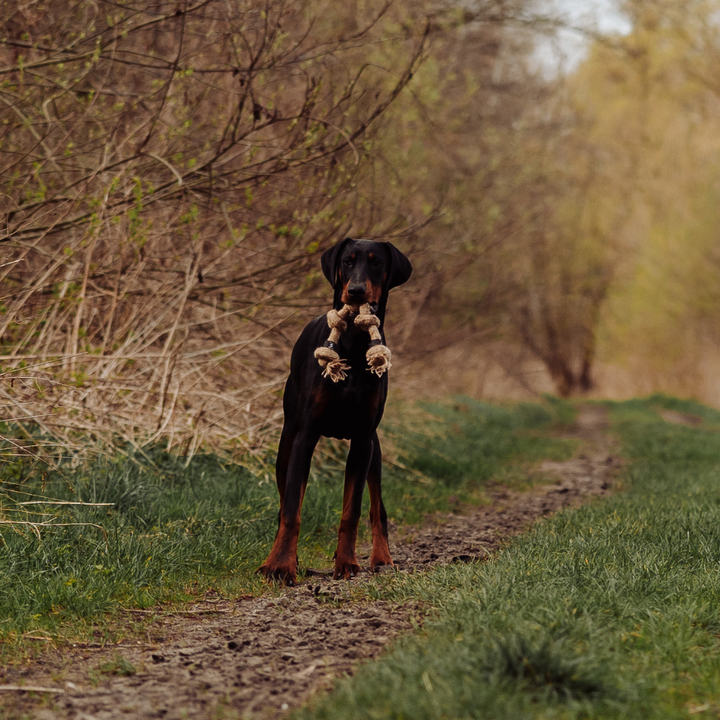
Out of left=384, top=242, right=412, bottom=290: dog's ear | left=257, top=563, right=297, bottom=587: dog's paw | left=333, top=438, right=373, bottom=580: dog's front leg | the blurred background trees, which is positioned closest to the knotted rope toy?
left=384, top=242, right=412, bottom=290: dog's ear

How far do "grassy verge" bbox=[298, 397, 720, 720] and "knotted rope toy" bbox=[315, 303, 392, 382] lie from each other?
1102 mm

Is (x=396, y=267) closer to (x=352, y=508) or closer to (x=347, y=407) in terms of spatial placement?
(x=347, y=407)

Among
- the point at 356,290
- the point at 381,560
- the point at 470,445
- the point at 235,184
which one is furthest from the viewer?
the point at 470,445

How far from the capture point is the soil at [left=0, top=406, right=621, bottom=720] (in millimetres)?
2553

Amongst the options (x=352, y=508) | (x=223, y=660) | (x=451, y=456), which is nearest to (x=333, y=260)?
(x=352, y=508)

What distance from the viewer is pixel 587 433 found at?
15.9 meters

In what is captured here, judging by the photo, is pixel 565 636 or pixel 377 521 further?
pixel 377 521

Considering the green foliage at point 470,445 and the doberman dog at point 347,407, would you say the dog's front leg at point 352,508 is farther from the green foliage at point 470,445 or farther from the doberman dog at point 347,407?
the green foliage at point 470,445

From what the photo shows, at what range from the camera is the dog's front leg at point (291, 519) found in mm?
4109

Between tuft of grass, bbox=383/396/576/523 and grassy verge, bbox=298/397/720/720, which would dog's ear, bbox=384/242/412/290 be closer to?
grassy verge, bbox=298/397/720/720

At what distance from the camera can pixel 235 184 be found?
652 cm

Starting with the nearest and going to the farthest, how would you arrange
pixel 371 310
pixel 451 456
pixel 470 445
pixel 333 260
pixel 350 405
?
pixel 371 310 < pixel 350 405 < pixel 333 260 < pixel 451 456 < pixel 470 445

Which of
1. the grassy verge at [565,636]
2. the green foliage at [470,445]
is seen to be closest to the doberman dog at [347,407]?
the grassy verge at [565,636]

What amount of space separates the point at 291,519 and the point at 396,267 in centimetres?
151
